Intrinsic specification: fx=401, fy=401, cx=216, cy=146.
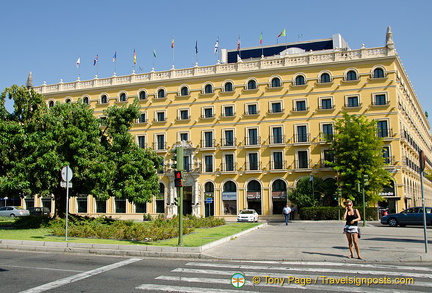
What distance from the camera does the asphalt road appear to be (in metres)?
8.58

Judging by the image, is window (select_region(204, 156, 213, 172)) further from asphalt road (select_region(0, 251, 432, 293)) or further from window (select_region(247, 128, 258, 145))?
asphalt road (select_region(0, 251, 432, 293))

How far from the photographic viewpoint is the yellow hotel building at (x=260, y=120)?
4359cm

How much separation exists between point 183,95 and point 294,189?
1801cm

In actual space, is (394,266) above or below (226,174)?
below

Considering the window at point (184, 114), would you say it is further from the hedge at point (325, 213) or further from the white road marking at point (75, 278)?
the white road marking at point (75, 278)

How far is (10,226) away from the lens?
2317 centimetres

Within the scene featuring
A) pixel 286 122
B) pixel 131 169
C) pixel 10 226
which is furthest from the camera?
pixel 286 122

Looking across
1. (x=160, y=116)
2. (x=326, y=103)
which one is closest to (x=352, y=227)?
(x=326, y=103)

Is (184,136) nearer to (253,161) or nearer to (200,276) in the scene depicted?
(253,161)

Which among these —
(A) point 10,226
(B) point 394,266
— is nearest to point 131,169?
(A) point 10,226

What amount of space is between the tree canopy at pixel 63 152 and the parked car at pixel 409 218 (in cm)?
1780

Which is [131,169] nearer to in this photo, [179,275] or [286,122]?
[179,275]

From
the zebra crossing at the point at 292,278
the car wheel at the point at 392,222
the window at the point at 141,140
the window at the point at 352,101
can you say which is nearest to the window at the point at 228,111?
the window at the point at 141,140

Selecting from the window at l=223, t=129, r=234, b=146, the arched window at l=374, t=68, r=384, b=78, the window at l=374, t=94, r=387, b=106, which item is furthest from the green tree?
the window at l=223, t=129, r=234, b=146
